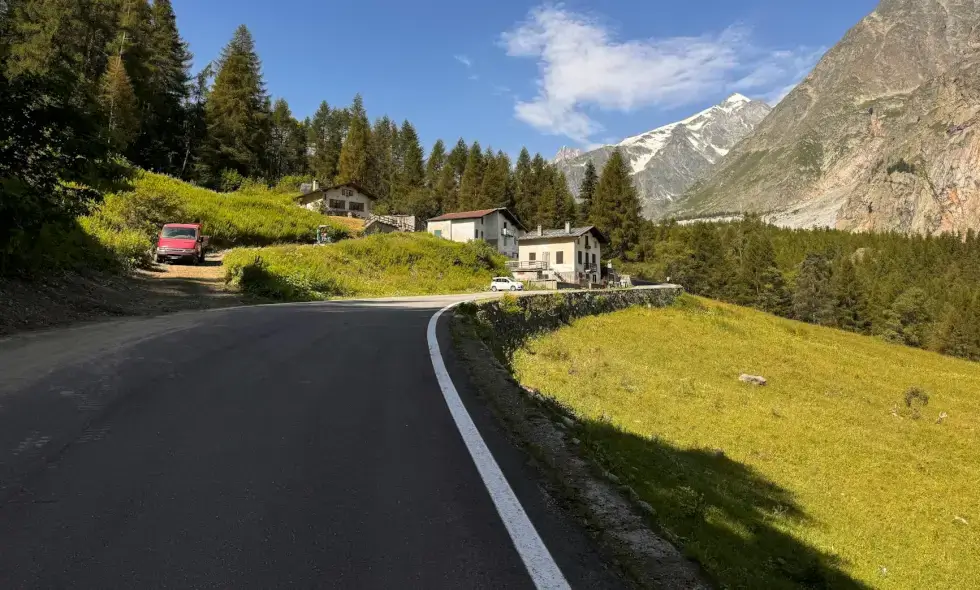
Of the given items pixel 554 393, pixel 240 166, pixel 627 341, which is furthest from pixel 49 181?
pixel 240 166

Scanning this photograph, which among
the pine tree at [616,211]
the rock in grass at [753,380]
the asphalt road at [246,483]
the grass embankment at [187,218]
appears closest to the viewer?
the asphalt road at [246,483]

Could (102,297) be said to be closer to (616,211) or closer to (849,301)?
(616,211)

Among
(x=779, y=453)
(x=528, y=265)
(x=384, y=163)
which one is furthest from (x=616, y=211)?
(x=779, y=453)

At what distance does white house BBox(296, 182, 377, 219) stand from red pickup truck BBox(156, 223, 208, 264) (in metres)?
40.5

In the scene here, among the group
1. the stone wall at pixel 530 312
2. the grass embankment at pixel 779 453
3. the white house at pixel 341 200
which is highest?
the white house at pixel 341 200

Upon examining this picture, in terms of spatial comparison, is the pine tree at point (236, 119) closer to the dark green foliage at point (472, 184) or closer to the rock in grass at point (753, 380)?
the dark green foliage at point (472, 184)

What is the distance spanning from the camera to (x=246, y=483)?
12.7 feet

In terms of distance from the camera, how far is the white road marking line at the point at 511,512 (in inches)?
115

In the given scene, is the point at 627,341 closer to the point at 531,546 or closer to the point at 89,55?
the point at 531,546

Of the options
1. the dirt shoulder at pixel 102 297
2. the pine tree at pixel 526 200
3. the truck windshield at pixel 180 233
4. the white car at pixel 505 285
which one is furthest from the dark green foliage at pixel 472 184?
the dirt shoulder at pixel 102 297

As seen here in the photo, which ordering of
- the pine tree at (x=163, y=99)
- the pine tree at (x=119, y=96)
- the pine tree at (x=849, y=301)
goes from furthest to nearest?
the pine tree at (x=849, y=301)
the pine tree at (x=163, y=99)
the pine tree at (x=119, y=96)

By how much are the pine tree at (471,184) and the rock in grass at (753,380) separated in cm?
7829

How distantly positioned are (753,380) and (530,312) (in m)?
9.38

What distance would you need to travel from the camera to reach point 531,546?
3.20 metres
